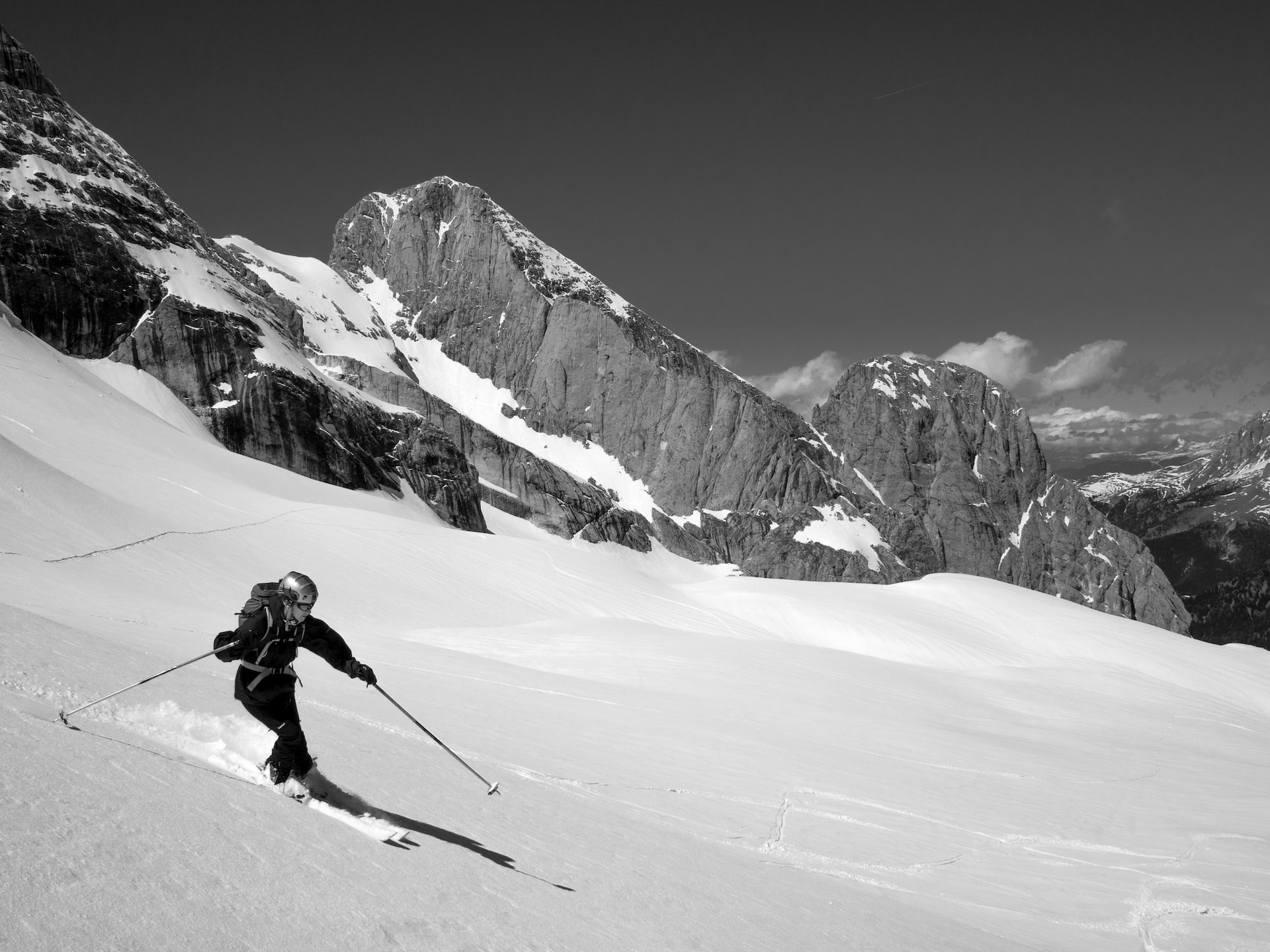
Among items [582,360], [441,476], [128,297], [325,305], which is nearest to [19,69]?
[128,297]

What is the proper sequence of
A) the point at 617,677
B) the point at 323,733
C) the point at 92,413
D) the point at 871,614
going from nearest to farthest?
the point at 323,733
the point at 617,677
the point at 871,614
the point at 92,413

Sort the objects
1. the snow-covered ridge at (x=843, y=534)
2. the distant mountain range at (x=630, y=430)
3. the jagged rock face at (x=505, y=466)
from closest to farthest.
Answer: the jagged rock face at (x=505, y=466), the distant mountain range at (x=630, y=430), the snow-covered ridge at (x=843, y=534)

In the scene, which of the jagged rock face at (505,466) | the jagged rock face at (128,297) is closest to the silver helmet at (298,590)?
the jagged rock face at (128,297)

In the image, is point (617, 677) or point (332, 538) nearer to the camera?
point (617, 677)

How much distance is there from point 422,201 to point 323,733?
191354mm

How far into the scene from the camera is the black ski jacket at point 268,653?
17.8 feet

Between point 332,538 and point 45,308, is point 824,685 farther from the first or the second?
point 45,308

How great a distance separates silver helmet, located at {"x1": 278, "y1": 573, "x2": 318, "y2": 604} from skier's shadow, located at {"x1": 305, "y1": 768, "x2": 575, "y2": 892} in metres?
1.10

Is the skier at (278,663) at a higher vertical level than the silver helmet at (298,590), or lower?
lower

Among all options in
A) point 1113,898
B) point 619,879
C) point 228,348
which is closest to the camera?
point 619,879

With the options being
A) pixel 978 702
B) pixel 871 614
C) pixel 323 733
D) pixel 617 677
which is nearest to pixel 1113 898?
pixel 323 733

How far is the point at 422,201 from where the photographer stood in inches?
7215

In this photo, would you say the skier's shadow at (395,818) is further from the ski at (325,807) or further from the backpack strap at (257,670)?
the backpack strap at (257,670)

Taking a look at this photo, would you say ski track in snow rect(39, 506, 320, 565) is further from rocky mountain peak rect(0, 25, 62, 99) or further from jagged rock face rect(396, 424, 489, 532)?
rocky mountain peak rect(0, 25, 62, 99)
